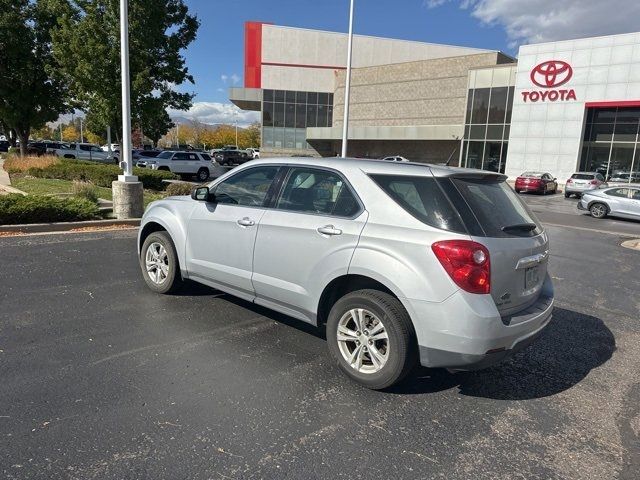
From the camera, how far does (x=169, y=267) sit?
5227 mm

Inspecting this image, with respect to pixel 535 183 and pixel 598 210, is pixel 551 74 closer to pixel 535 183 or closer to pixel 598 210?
pixel 535 183

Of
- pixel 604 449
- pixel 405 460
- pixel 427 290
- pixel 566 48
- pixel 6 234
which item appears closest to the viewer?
pixel 405 460

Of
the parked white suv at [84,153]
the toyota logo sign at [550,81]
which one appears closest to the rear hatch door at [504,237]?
the toyota logo sign at [550,81]

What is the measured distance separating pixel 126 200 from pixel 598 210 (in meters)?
17.1

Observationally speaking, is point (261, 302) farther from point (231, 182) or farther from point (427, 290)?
point (427, 290)

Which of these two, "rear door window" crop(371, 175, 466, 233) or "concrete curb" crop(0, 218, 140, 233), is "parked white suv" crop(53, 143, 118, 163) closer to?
"concrete curb" crop(0, 218, 140, 233)

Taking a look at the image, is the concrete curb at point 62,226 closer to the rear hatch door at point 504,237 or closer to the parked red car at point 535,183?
the rear hatch door at point 504,237

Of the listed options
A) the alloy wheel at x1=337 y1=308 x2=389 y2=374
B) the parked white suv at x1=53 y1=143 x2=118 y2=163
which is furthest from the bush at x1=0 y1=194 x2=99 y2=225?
the parked white suv at x1=53 y1=143 x2=118 y2=163

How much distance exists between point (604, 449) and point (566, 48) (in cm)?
3786

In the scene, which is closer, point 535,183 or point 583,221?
point 583,221

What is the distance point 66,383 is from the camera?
339cm

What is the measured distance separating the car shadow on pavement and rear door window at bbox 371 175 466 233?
132 cm

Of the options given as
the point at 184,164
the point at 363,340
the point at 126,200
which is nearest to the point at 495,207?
the point at 363,340

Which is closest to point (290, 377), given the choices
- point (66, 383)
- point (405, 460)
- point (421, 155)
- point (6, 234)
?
point (405, 460)
